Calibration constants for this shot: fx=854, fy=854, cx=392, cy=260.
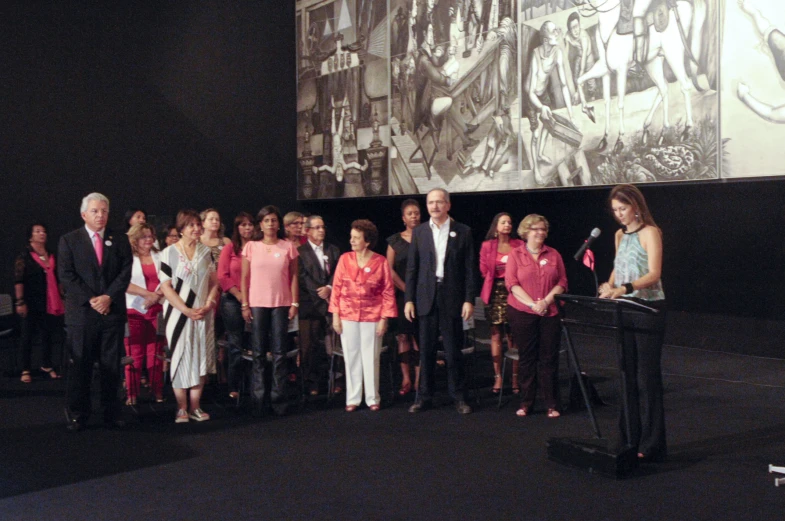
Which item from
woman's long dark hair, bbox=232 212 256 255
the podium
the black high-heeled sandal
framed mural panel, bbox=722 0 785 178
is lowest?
the black high-heeled sandal

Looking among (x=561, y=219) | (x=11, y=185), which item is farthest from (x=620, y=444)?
(x=11, y=185)

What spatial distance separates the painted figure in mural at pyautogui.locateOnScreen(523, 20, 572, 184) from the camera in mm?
8594

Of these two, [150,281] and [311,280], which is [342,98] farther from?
[150,281]

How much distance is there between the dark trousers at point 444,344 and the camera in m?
6.15

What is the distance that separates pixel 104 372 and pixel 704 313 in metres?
5.88

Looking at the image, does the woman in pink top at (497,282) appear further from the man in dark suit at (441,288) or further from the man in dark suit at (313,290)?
the man in dark suit at (313,290)

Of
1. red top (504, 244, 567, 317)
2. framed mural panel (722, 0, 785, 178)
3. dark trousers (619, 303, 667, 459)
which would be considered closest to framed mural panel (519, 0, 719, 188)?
framed mural panel (722, 0, 785, 178)

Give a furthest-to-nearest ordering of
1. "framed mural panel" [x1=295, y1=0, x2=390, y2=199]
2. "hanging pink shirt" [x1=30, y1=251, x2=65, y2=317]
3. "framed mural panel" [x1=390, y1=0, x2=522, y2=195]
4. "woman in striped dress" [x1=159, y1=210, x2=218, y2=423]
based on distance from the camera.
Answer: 1. "framed mural panel" [x1=295, y1=0, x2=390, y2=199]
2. "framed mural panel" [x1=390, y1=0, x2=522, y2=195]
3. "hanging pink shirt" [x1=30, y1=251, x2=65, y2=317]
4. "woman in striped dress" [x1=159, y1=210, x2=218, y2=423]

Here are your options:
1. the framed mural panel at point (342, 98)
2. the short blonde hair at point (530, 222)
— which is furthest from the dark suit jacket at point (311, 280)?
the framed mural panel at point (342, 98)

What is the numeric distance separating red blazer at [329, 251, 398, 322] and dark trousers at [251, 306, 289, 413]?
433mm

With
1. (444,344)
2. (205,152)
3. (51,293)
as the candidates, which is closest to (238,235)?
(444,344)

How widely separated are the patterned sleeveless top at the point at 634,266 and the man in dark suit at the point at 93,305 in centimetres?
323

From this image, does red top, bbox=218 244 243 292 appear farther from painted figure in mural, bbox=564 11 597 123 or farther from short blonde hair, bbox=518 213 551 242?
painted figure in mural, bbox=564 11 597 123

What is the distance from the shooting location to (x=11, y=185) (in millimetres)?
10023
